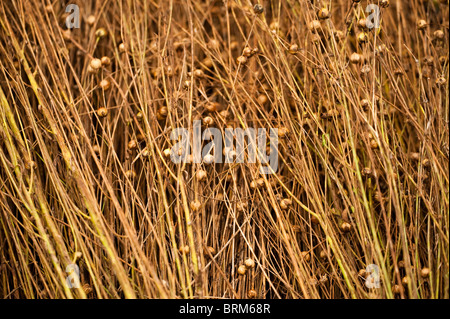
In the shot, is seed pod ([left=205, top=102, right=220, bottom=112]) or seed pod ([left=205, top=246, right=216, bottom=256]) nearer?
seed pod ([left=205, top=246, right=216, bottom=256])

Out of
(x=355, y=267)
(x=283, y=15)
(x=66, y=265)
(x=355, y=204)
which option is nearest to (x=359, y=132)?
(x=355, y=204)

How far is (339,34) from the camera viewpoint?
85 cm

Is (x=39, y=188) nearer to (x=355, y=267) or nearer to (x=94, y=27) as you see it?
(x=94, y=27)

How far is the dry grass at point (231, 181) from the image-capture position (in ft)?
2.41

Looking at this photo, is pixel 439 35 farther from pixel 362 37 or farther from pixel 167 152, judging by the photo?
pixel 167 152

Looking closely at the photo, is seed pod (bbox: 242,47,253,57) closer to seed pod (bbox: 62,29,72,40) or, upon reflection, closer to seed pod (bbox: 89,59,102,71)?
seed pod (bbox: 89,59,102,71)

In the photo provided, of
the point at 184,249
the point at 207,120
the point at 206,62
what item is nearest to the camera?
the point at 184,249

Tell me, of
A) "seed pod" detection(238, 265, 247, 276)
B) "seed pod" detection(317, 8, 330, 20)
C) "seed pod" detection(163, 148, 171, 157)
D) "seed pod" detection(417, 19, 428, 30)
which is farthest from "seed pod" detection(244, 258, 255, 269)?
"seed pod" detection(417, 19, 428, 30)

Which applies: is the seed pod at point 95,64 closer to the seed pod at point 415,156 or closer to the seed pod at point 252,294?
the seed pod at point 252,294

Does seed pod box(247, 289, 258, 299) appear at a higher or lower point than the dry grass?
lower

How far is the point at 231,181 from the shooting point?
33.3 inches

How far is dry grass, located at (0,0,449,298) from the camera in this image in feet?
2.41

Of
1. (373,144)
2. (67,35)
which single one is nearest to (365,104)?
(373,144)

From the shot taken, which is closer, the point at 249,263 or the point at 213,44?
the point at 249,263
